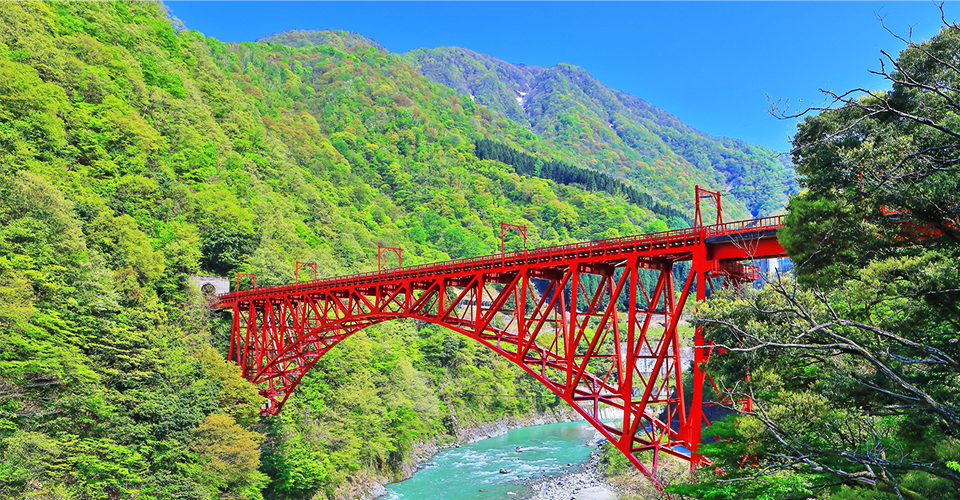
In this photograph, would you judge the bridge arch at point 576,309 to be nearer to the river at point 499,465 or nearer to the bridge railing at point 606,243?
the bridge railing at point 606,243

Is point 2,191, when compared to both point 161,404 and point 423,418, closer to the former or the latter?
point 161,404

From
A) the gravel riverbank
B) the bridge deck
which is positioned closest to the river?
the gravel riverbank

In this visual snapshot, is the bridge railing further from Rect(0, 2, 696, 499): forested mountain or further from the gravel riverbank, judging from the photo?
the gravel riverbank

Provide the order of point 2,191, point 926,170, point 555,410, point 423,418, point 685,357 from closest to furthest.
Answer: point 926,170 → point 2,191 → point 423,418 → point 555,410 → point 685,357

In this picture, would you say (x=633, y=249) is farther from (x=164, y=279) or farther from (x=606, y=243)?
(x=164, y=279)

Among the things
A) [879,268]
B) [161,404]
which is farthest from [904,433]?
[161,404]

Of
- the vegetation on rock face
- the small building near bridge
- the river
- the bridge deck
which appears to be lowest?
the river
